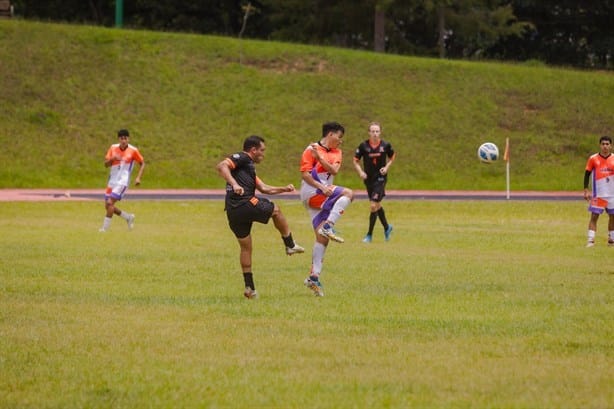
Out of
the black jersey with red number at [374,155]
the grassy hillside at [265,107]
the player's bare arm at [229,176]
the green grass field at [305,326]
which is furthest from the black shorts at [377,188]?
the grassy hillside at [265,107]

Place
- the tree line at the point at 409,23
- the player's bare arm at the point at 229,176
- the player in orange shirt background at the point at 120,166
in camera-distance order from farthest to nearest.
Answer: the tree line at the point at 409,23
the player in orange shirt background at the point at 120,166
the player's bare arm at the point at 229,176

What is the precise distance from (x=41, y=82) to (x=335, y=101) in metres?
11.7

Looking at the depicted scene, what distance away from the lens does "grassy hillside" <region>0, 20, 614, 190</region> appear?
43.4 metres

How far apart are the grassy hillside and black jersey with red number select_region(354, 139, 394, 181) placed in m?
19.0

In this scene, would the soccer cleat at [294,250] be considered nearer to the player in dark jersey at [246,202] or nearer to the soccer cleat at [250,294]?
the player in dark jersey at [246,202]

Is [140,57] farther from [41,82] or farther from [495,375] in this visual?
[495,375]

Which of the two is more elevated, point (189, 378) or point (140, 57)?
point (140, 57)

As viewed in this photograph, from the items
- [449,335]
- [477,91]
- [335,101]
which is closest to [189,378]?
[449,335]

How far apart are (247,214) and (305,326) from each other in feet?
7.93

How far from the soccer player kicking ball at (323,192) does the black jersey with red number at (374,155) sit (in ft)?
26.7

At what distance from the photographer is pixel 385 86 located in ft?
169

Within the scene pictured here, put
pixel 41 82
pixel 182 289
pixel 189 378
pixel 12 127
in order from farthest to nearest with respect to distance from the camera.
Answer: pixel 41 82 < pixel 12 127 < pixel 182 289 < pixel 189 378

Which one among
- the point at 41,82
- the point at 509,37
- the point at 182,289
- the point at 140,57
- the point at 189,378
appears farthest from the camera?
the point at 509,37

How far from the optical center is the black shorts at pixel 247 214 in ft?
41.7
